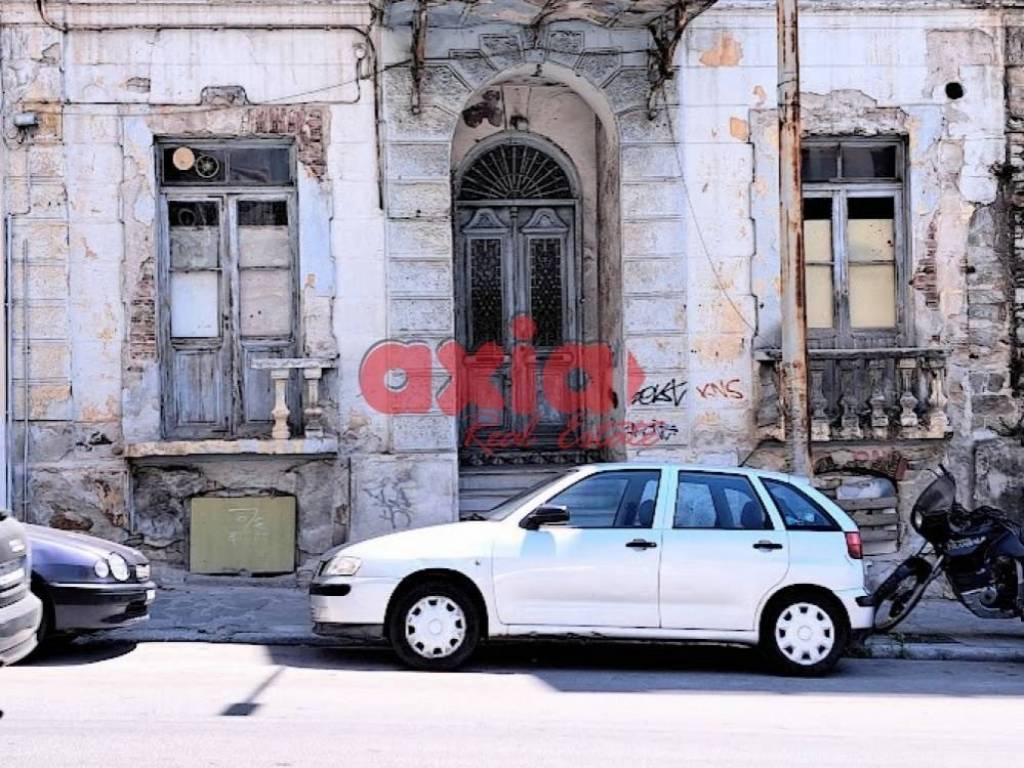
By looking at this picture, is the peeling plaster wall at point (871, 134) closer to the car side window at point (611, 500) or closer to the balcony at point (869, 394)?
the balcony at point (869, 394)

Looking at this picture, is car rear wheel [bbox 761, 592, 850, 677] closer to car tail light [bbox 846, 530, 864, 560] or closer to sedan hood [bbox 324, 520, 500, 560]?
car tail light [bbox 846, 530, 864, 560]

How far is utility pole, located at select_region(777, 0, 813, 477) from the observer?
1264 cm

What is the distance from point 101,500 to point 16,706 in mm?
6047

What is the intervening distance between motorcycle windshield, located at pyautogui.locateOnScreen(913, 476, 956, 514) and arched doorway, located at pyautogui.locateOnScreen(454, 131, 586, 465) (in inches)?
187

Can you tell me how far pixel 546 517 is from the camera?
1082 centimetres

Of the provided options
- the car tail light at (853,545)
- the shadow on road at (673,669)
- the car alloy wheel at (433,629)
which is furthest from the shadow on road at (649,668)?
the car tail light at (853,545)

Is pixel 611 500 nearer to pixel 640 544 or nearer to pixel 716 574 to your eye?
pixel 640 544

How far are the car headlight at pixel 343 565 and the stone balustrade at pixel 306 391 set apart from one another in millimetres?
4022

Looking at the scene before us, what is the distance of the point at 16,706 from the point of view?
891 centimetres

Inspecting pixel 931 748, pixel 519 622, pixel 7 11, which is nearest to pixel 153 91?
pixel 7 11

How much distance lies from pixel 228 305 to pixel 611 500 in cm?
580

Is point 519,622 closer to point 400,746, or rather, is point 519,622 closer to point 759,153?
point 400,746

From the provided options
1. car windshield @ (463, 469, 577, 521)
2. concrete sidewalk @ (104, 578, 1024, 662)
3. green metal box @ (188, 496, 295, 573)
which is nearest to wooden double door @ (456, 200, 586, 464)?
green metal box @ (188, 496, 295, 573)

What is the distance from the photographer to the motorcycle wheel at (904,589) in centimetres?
1229
